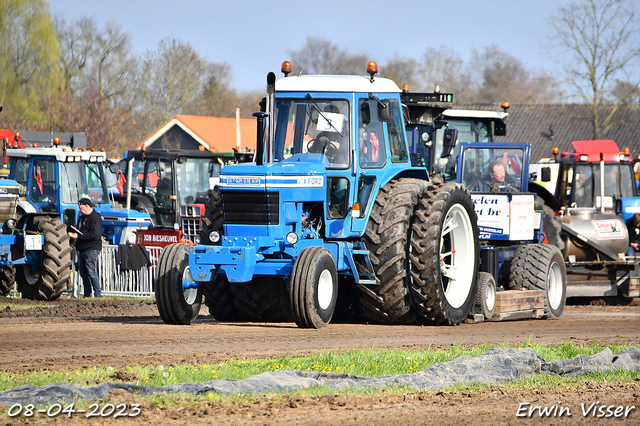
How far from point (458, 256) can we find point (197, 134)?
127 feet

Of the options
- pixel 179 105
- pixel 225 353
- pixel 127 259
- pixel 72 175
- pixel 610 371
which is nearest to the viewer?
pixel 610 371

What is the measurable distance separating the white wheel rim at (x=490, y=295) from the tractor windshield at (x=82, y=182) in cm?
945

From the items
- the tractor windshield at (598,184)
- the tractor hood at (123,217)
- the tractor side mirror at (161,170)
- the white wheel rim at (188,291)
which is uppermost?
the tractor side mirror at (161,170)

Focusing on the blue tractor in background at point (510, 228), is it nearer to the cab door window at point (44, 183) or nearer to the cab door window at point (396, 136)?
the cab door window at point (396, 136)

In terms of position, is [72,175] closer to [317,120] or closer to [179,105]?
[317,120]

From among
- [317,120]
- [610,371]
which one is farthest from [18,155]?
[610,371]

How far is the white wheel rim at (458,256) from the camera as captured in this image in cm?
1072

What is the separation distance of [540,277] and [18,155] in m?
10.9

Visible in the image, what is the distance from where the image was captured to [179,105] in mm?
56906

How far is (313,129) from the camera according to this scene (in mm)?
9859

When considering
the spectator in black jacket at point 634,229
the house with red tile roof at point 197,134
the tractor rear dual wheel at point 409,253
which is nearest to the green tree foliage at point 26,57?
the house with red tile roof at point 197,134

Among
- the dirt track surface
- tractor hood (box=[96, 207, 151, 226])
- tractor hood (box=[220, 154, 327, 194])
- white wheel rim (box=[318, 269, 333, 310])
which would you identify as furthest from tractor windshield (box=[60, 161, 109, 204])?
white wheel rim (box=[318, 269, 333, 310])

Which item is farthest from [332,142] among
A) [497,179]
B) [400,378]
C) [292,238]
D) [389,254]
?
[497,179]

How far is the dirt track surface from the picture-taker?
5.03 m
